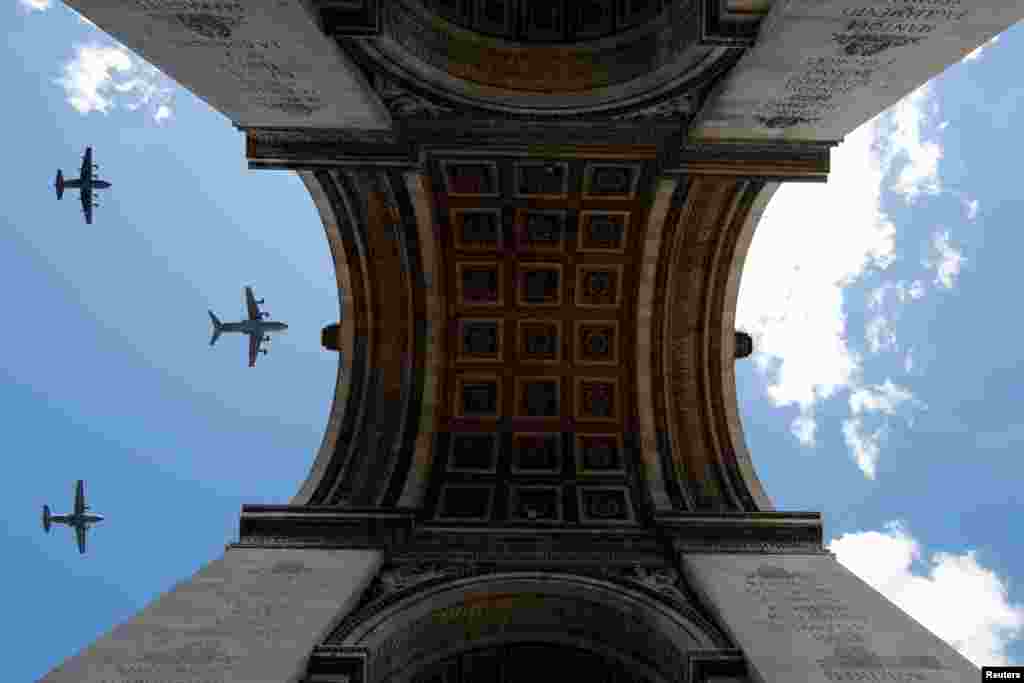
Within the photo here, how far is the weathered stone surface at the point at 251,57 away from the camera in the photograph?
518 inches

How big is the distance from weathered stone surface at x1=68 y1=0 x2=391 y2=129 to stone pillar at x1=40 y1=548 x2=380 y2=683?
31.0 ft

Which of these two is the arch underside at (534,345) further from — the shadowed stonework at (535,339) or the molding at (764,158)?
the molding at (764,158)

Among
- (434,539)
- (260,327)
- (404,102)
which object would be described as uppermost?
(260,327)

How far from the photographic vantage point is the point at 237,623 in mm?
14336

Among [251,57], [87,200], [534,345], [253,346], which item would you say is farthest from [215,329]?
[251,57]

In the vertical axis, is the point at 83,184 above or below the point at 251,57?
above

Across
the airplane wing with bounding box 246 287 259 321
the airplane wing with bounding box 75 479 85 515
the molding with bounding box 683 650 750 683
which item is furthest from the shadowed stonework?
the airplane wing with bounding box 75 479 85 515

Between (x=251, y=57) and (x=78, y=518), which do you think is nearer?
(x=251, y=57)

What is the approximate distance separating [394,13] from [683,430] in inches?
519

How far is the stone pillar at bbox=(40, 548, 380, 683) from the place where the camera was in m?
12.7

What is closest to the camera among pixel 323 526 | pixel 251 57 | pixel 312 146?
pixel 251 57

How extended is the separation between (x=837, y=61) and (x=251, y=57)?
35.0ft

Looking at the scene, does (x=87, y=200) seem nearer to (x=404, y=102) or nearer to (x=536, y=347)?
(x=536, y=347)

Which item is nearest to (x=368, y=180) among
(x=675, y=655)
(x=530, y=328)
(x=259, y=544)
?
(x=530, y=328)
